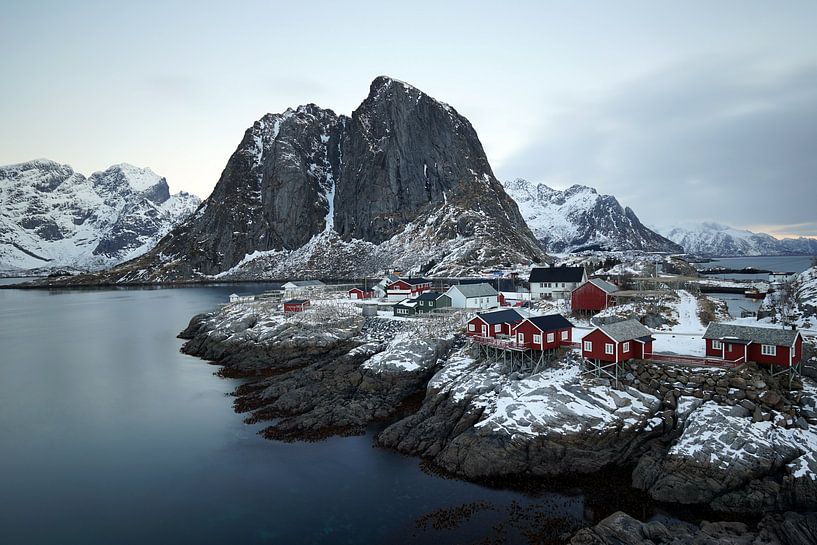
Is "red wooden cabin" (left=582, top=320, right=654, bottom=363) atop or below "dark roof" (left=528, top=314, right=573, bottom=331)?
below

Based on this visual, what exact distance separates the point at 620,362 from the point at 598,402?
4348mm

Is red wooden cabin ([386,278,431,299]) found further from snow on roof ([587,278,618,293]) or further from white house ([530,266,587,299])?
snow on roof ([587,278,618,293])

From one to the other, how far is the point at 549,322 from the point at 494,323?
509cm

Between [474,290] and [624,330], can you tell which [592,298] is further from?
[624,330]

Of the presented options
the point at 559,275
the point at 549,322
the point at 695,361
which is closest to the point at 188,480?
the point at 549,322

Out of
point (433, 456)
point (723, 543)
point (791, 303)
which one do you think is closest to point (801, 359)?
point (723, 543)

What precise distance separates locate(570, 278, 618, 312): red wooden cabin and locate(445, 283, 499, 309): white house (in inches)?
484

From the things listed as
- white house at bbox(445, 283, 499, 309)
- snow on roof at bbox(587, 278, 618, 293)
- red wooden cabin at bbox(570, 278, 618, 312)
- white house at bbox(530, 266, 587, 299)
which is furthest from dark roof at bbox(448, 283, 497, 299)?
snow on roof at bbox(587, 278, 618, 293)

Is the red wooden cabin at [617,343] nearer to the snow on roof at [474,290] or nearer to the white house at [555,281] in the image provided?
the snow on roof at [474,290]

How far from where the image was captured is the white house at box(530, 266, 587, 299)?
67312 millimetres

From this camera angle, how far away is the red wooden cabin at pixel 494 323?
40000 millimetres

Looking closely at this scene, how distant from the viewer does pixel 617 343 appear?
31.0 m

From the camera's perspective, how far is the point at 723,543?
18578 millimetres

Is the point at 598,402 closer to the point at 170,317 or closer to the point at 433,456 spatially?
the point at 433,456
